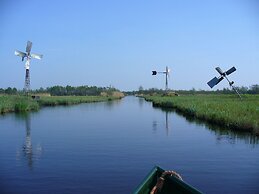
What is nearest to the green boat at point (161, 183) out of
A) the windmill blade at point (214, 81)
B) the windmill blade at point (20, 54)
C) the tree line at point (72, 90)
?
the windmill blade at point (214, 81)

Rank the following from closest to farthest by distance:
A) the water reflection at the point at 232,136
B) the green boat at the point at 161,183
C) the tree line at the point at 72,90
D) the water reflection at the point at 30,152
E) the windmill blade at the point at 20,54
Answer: the green boat at the point at 161,183, the water reflection at the point at 30,152, the water reflection at the point at 232,136, the windmill blade at the point at 20,54, the tree line at the point at 72,90

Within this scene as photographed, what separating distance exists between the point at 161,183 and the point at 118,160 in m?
6.08

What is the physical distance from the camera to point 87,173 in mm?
10219

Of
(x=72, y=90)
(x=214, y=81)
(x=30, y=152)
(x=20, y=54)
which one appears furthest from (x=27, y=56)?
(x=72, y=90)

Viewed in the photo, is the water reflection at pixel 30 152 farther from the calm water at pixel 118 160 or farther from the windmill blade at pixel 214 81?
the windmill blade at pixel 214 81

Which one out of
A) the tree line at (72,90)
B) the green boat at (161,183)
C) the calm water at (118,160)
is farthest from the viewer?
the tree line at (72,90)

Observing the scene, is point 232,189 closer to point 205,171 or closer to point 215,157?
point 205,171

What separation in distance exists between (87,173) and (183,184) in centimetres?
529

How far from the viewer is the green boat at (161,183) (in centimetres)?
572

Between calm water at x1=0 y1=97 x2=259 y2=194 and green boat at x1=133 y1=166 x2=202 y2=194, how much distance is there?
2.35 metres

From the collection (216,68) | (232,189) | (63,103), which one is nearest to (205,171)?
(232,189)

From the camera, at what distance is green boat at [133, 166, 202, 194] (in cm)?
572

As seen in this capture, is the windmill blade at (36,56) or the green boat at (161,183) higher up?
the windmill blade at (36,56)

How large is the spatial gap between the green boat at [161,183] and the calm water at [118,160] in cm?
235
